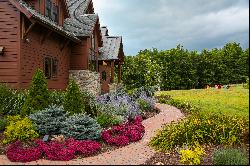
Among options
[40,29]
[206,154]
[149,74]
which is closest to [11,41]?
[40,29]

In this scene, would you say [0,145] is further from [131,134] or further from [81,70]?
[81,70]

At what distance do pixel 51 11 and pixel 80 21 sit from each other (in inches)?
167

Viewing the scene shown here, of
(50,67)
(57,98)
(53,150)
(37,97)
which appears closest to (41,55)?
(50,67)

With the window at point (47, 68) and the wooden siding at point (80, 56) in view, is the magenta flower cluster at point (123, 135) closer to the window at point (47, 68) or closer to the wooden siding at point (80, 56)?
the window at point (47, 68)

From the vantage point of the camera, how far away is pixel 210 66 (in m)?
48.0

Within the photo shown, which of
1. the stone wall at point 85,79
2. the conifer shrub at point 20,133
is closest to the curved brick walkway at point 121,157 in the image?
the conifer shrub at point 20,133

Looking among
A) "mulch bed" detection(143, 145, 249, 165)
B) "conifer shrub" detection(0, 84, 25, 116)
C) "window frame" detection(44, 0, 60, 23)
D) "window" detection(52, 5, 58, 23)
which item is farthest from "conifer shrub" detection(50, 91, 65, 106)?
"mulch bed" detection(143, 145, 249, 165)

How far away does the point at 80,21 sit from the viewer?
85.3 ft

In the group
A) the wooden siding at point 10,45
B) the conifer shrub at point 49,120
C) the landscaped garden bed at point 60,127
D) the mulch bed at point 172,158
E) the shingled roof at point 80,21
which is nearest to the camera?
the mulch bed at point 172,158

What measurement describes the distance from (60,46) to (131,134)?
13113mm

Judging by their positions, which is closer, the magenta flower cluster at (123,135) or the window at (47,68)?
the magenta flower cluster at (123,135)

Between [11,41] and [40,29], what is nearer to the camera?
[11,41]

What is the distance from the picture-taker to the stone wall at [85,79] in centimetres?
2516

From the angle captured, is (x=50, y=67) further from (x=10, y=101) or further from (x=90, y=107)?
(x=90, y=107)
